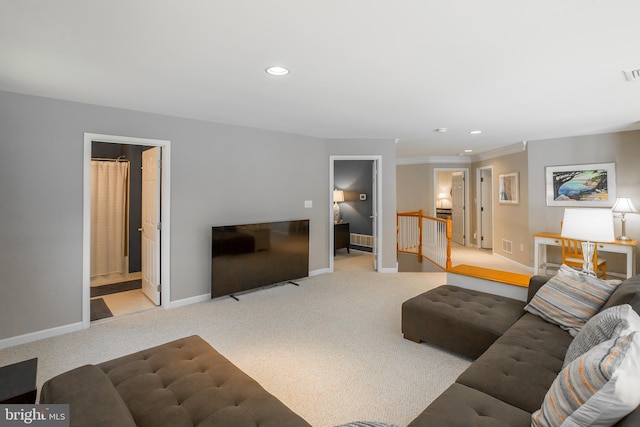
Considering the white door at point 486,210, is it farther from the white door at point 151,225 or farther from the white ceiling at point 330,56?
the white door at point 151,225

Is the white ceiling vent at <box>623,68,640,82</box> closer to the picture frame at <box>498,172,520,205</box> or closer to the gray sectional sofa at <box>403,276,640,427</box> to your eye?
the gray sectional sofa at <box>403,276,640,427</box>

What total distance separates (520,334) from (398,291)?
2.39 meters

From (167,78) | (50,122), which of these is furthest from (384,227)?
(50,122)

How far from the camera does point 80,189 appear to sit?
332 centimetres

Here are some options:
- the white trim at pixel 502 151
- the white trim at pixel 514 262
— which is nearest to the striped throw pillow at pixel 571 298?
the white trim at pixel 514 262

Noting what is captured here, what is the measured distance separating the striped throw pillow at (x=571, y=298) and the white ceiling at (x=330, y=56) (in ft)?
5.21

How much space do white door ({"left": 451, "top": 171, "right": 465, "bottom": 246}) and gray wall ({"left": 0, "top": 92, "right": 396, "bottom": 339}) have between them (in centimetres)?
498

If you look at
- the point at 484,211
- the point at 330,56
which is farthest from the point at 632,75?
the point at 484,211

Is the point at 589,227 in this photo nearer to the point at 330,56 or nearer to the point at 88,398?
the point at 330,56

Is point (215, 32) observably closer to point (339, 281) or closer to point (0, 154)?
point (0, 154)

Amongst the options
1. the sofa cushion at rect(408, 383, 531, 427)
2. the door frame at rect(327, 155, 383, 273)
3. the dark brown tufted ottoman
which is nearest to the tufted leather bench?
the sofa cushion at rect(408, 383, 531, 427)

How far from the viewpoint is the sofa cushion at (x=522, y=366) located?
157 cm

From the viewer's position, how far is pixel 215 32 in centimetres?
195

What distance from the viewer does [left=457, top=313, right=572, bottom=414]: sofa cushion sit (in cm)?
157
